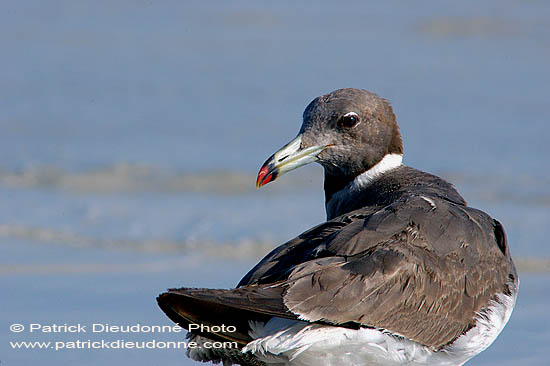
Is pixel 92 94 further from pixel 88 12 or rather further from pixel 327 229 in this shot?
pixel 327 229

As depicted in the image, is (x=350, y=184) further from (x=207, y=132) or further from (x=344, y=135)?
(x=207, y=132)

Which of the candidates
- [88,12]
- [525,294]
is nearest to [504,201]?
[525,294]

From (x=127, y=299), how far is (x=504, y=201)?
147 inches

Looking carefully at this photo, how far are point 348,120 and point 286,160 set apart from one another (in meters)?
0.48

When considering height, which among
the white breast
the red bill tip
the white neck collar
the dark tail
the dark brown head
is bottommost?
the white breast

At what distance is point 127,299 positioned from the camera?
7.46 meters

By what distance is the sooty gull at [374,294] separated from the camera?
514cm

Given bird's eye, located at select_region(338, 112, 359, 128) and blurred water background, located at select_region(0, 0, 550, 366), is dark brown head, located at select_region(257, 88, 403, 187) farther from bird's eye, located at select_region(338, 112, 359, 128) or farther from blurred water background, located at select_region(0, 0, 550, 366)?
blurred water background, located at select_region(0, 0, 550, 366)

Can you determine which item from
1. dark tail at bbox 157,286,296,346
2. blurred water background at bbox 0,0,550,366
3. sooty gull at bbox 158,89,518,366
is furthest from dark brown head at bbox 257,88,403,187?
dark tail at bbox 157,286,296,346

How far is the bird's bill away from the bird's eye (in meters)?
0.18

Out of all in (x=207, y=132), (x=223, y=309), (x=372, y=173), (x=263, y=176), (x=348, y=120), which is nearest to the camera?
(x=223, y=309)

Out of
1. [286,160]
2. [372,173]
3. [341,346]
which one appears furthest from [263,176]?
[341,346]

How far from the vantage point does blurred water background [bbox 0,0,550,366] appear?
7.81m

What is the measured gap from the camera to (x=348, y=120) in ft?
22.2
